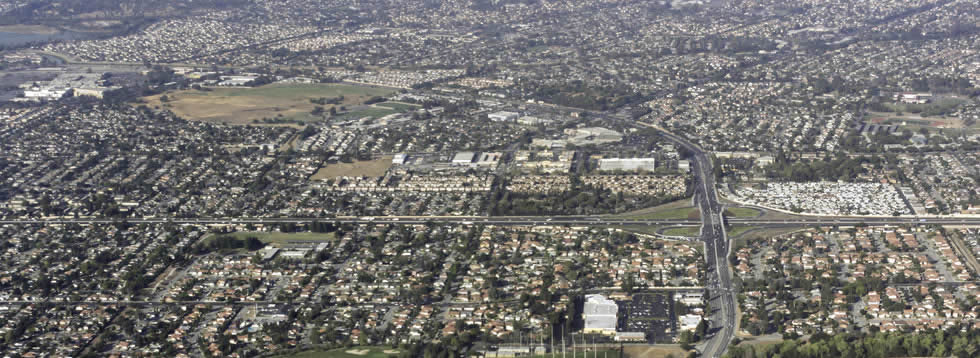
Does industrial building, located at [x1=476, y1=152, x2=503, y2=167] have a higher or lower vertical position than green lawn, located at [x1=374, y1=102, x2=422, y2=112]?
higher

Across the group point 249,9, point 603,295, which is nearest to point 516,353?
point 603,295

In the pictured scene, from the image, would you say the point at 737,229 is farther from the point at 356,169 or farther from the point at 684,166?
the point at 356,169

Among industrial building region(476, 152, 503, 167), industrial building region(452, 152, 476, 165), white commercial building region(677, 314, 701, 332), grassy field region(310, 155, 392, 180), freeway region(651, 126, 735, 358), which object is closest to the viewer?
freeway region(651, 126, 735, 358)

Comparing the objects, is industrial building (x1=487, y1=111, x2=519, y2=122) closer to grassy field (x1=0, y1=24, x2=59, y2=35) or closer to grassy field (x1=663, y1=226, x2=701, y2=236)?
grassy field (x1=663, y1=226, x2=701, y2=236)

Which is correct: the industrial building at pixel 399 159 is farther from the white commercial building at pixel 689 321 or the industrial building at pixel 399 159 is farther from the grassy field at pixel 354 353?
the white commercial building at pixel 689 321

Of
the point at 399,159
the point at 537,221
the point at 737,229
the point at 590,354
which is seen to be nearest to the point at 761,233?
the point at 737,229

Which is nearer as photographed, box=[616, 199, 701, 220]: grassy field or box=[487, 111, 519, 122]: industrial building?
box=[616, 199, 701, 220]: grassy field

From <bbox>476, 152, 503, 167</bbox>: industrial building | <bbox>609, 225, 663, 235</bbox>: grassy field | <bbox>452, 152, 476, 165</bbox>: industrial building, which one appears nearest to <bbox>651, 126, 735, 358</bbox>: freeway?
<bbox>609, 225, 663, 235</bbox>: grassy field
